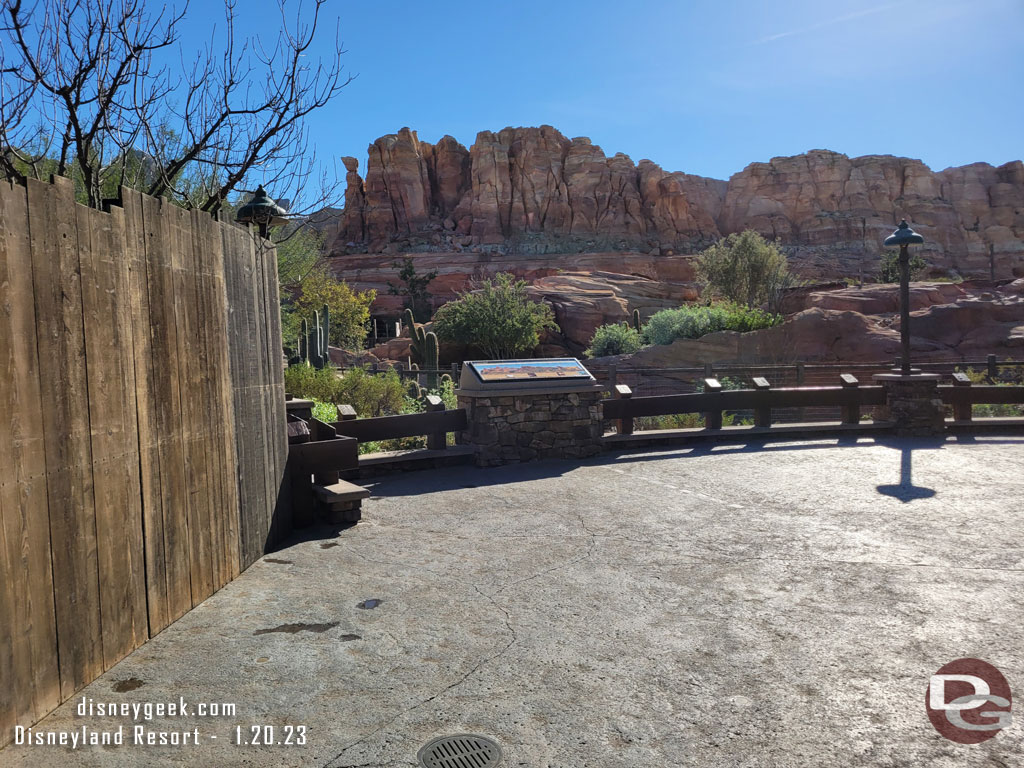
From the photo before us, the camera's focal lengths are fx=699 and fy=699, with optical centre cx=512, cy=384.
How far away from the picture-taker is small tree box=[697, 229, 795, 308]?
132 ft

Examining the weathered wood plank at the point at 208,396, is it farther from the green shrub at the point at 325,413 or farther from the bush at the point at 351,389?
the bush at the point at 351,389

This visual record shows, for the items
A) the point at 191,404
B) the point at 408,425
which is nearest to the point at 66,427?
the point at 191,404

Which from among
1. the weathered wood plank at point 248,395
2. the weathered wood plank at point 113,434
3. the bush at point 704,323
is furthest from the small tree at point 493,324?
the weathered wood plank at point 113,434

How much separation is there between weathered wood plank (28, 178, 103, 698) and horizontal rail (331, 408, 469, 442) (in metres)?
4.91

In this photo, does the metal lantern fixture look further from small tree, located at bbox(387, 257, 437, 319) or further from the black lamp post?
small tree, located at bbox(387, 257, 437, 319)

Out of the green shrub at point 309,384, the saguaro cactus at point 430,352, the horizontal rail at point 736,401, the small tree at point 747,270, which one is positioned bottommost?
the horizontal rail at point 736,401

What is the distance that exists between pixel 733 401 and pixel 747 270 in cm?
3202

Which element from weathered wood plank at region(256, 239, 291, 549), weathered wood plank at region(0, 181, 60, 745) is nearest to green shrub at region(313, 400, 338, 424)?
weathered wood plank at region(256, 239, 291, 549)

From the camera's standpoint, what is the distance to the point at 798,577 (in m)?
4.72

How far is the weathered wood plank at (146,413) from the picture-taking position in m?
3.79

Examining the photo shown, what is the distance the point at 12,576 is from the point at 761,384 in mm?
10644

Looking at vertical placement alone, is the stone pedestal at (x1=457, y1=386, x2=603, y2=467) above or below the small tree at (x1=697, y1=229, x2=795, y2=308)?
below

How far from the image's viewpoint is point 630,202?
8075 centimetres

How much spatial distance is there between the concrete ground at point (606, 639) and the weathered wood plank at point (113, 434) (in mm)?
246
